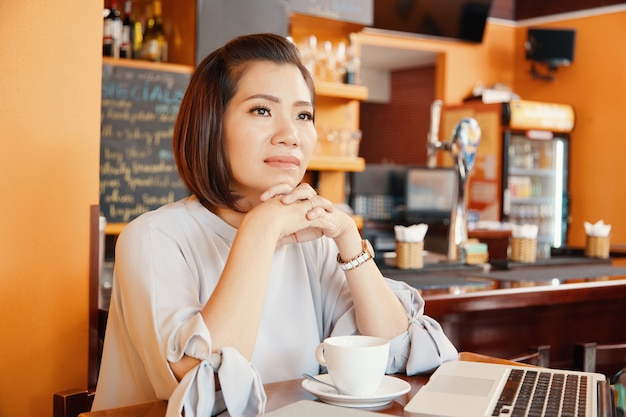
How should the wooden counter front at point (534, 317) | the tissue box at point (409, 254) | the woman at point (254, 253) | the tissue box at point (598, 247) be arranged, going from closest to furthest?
the woman at point (254, 253)
the wooden counter front at point (534, 317)
the tissue box at point (409, 254)
the tissue box at point (598, 247)

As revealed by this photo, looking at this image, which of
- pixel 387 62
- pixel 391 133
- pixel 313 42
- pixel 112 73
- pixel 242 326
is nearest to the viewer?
pixel 242 326

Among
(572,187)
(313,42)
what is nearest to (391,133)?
(572,187)

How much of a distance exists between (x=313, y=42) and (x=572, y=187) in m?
4.68

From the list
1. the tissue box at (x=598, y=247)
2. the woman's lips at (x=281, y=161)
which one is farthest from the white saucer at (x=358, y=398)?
the tissue box at (x=598, y=247)

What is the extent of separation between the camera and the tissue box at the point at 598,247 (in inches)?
143

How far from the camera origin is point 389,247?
6273mm

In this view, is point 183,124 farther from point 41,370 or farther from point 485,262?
point 485,262

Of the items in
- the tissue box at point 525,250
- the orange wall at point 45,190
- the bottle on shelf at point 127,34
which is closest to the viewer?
the orange wall at point 45,190

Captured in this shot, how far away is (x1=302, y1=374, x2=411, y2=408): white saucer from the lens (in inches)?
47.5

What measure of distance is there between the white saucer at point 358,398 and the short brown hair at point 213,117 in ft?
1.55

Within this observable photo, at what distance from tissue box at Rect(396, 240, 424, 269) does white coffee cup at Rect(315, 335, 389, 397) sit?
1.62m

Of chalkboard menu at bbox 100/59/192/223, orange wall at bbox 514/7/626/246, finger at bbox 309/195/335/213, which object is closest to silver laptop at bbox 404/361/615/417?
finger at bbox 309/195/335/213

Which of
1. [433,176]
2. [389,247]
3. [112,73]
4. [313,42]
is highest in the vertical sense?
[313,42]

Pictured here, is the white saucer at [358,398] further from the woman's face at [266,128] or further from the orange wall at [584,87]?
the orange wall at [584,87]
